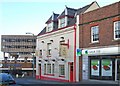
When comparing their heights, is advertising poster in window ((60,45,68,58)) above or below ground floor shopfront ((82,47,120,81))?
above

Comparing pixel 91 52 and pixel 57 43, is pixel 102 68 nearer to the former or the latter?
pixel 91 52

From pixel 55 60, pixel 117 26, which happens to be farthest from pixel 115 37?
pixel 55 60

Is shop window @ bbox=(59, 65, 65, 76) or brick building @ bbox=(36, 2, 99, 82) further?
shop window @ bbox=(59, 65, 65, 76)

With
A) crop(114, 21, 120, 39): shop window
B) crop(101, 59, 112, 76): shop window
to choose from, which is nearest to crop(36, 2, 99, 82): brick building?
crop(101, 59, 112, 76): shop window

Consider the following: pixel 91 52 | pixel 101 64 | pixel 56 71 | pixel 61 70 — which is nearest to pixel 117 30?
pixel 101 64

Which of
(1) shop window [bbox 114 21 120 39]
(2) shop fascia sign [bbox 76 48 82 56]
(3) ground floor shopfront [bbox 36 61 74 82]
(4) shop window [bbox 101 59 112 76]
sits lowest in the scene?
(3) ground floor shopfront [bbox 36 61 74 82]

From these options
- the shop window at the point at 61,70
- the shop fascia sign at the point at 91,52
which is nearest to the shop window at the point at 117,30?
the shop fascia sign at the point at 91,52

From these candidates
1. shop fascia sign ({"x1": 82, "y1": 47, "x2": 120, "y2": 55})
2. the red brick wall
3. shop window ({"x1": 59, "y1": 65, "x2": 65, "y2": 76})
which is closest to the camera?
shop fascia sign ({"x1": 82, "y1": 47, "x2": 120, "y2": 55})

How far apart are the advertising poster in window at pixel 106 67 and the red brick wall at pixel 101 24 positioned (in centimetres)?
170

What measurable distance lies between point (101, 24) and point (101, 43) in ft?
6.11

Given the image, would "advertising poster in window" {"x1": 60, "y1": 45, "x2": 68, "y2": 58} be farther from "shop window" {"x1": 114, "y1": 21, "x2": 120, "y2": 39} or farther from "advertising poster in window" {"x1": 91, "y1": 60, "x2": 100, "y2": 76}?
"shop window" {"x1": 114, "y1": 21, "x2": 120, "y2": 39}

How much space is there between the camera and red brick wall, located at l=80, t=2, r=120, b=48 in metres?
24.6

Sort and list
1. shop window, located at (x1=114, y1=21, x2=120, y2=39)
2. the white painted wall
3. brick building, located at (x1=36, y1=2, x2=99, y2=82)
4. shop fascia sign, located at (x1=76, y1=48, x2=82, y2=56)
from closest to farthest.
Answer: shop window, located at (x1=114, y1=21, x2=120, y2=39) → shop fascia sign, located at (x1=76, y1=48, x2=82, y2=56) → brick building, located at (x1=36, y1=2, x2=99, y2=82) → the white painted wall

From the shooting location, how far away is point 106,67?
2533 cm
